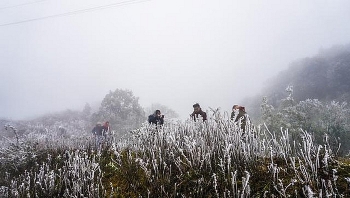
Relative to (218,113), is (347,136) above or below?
below

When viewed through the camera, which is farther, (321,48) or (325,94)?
(321,48)

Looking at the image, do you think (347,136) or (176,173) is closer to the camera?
(176,173)

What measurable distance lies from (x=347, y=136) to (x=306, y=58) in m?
46.6

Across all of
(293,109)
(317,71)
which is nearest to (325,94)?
(317,71)

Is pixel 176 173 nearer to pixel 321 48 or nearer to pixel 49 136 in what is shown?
pixel 49 136

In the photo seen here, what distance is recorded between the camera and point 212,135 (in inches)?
145

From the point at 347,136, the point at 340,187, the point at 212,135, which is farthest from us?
the point at 347,136

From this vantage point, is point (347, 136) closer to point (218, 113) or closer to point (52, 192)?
point (218, 113)

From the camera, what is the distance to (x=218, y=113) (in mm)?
4094

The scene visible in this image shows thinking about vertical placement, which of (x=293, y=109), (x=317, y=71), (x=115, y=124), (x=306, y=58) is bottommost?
(x=115, y=124)

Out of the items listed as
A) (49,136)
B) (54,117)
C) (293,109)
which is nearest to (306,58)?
(293,109)

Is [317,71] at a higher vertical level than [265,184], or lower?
higher

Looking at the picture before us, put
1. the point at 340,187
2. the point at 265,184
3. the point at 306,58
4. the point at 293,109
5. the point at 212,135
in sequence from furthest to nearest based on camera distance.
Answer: the point at 306,58 < the point at 293,109 < the point at 212,135 < the point at 265,184 < the point at 340,187

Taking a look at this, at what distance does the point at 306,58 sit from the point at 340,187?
2622 inches
